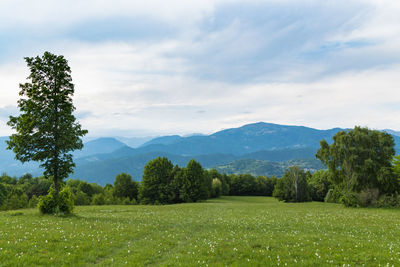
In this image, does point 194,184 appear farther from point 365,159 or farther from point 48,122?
point 48,122

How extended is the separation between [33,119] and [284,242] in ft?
98.2

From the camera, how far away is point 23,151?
28766 millimetres

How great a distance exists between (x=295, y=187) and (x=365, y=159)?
112 feet

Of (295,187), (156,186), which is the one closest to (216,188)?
(156,186)

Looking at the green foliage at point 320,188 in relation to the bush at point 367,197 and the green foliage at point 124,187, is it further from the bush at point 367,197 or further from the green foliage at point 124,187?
the green foliage at point 124,187

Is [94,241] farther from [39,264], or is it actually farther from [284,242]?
[284,242]

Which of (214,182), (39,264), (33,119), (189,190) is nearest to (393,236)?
(39,264)

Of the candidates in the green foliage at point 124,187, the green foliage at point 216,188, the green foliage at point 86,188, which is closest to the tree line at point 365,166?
the green foliage at point 216,188

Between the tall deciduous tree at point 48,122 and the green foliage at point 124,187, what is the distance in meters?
71.4

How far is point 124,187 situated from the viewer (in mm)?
99812

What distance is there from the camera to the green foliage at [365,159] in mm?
50938

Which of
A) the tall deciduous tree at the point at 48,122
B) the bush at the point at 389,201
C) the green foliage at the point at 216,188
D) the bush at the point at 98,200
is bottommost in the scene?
the green foliage at the point at 216,188

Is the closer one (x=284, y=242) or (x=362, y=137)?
(x=284, y=242)

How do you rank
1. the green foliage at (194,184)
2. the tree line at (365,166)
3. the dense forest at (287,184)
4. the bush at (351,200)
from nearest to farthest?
A: the tree line at (365,166), the dense forest at (287,184), the bush at (351,200), the green foliage at (194,184)
